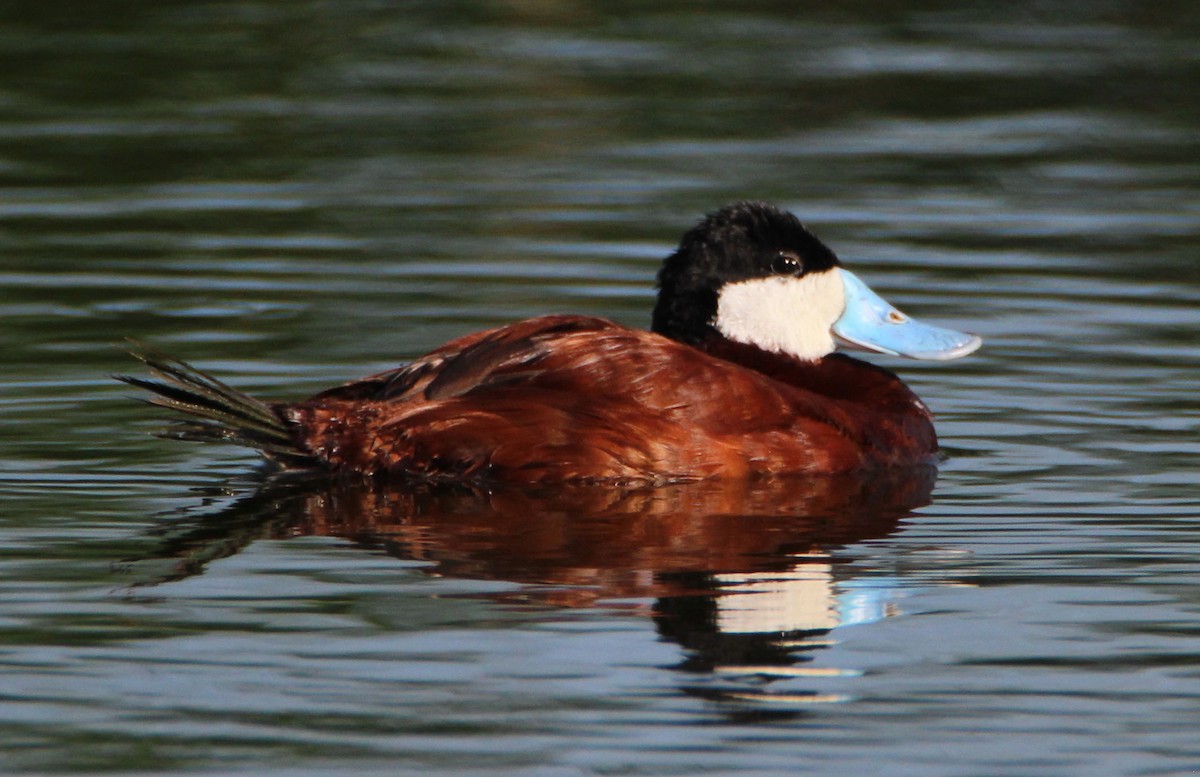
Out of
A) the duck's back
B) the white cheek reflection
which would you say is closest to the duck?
the duck's back

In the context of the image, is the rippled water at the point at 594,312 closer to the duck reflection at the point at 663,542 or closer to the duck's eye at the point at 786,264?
the duck reflection at the point at 663,542

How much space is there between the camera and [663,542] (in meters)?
5.23

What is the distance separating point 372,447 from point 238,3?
9768 mm

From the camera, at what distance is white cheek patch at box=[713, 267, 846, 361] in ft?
21.0

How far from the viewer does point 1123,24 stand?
14188 mm

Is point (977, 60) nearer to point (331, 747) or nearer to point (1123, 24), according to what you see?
point (1123, 24)

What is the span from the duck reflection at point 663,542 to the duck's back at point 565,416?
0.07 meters

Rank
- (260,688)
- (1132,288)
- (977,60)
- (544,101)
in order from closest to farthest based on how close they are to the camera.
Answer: (260,688), (1132,288), (544,101), (977,60)

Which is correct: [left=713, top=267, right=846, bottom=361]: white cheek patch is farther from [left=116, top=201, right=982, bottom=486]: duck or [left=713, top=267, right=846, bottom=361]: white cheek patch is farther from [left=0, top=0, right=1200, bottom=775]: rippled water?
[left=0, top=0, right=1200, bottom=775]: rippled water

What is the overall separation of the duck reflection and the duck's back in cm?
7

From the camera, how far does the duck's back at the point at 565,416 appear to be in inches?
228

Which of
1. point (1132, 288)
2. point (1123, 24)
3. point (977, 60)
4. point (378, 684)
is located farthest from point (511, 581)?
point (1123, 24)

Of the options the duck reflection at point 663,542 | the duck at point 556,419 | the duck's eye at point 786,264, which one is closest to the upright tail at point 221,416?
the duck at point 556,419

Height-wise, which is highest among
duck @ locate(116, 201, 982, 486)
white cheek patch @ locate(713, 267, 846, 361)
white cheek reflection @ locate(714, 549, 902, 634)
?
white cheek patch @ locate(713, 267, 846, 361)
